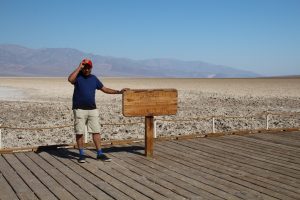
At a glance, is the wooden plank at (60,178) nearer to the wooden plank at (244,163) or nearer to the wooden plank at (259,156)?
the wooden plank at (244,163)

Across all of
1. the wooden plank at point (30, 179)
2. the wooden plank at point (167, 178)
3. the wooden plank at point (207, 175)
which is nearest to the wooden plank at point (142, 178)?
the wooden plank at point (167, 178)

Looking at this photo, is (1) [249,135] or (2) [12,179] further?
(1) [249,135]

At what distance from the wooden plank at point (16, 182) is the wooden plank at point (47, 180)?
1.05 ft

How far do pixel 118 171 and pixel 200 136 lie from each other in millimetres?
4563

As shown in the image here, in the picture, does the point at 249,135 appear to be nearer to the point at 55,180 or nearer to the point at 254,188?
the point at 254,188

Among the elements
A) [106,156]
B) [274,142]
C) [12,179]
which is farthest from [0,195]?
[274,142]

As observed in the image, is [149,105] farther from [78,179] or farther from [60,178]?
[60,178]

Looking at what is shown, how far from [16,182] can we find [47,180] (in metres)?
0.50

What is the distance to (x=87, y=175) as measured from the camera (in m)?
7.55

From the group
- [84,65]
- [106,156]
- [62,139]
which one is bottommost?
[62,139]

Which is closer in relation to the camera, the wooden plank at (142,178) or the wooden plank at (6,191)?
the wooden plank at (6,191)

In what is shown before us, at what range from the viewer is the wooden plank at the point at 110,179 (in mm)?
6375

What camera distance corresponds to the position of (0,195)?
6.31 metres

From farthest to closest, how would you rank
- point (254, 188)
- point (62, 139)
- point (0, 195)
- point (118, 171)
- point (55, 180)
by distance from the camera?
point (62, 139) → point (118, 171) → point (55, 180) → point (254, 188) → point (0, 195)
